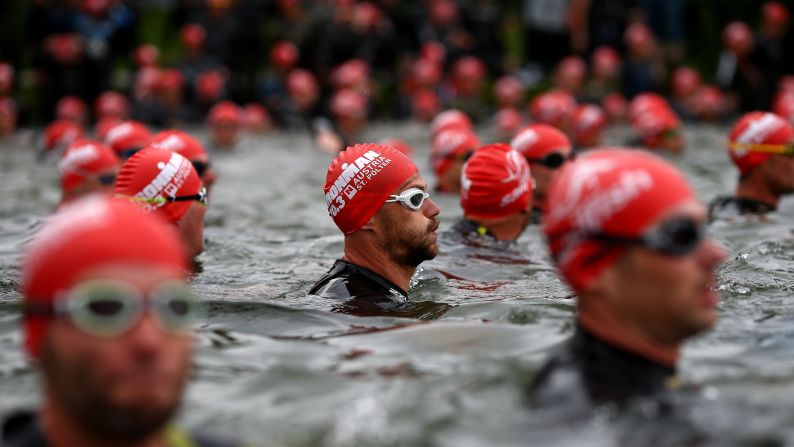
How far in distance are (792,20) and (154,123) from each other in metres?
14.8

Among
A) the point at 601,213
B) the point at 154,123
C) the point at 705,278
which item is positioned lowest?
the point at 154,123

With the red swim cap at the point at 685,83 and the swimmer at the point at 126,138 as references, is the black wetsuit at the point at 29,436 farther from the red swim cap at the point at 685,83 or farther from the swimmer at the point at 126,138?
the red swim cap at the point at 685,83

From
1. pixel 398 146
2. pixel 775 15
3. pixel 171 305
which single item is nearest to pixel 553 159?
pixel 398 146

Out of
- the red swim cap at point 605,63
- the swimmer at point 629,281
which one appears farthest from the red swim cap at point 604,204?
the red swim cap at point 605,63

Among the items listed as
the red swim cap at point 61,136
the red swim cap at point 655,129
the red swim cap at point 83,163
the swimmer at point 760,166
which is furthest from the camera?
the red swim cap at point 61,136

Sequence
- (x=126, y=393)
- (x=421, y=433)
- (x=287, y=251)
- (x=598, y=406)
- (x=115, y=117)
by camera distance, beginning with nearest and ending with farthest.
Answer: (x=126, y=393)
(x=598, y=406)
(x=421, y=433)
(x=287, y=251)
(x=115, y=117)

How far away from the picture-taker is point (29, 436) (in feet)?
10.9

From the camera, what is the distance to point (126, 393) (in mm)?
3047

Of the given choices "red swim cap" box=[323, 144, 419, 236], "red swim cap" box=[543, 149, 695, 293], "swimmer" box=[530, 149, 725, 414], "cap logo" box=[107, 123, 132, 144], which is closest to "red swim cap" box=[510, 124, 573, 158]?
"red swim cap" box=[323, 144, 419, 236]

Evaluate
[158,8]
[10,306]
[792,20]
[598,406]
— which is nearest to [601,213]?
[598,406]

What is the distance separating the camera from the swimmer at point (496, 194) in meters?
9.11

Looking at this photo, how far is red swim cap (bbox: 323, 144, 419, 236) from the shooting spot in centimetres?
718

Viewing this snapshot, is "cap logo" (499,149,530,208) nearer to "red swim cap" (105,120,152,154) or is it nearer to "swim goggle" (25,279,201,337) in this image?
"red swim cap" (105,120,152,154)

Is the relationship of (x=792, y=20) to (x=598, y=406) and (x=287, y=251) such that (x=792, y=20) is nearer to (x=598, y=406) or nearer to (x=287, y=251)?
(x=287, y=251)
